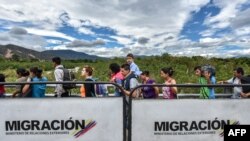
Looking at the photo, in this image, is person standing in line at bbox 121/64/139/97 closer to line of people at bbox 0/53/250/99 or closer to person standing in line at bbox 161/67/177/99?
line of people at bbox 0/53/250/99

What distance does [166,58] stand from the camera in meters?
37.7

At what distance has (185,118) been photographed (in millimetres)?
5473

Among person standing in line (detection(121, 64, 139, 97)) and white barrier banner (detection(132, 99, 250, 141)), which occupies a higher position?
person standing in line (detection(121, 64, 139, 97))

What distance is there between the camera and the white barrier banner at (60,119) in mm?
5254

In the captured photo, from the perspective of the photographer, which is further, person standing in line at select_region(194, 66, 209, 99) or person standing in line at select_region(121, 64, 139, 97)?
person standing in line at select_region(121, 64, 139, 97)

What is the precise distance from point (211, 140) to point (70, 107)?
2.59 m

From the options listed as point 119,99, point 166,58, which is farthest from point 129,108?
point 166,58

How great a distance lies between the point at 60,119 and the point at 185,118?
86.3 inches

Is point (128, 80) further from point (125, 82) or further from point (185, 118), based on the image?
point (185, 118)

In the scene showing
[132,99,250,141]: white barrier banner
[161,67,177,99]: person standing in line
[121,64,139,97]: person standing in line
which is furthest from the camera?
[121,64,139,97]: person standing in line

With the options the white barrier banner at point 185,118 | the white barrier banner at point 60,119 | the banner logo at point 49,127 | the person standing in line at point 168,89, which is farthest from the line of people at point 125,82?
the banner logo at point 49,127

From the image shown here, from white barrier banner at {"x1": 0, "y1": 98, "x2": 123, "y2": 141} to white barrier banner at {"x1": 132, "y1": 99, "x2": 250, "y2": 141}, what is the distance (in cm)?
39

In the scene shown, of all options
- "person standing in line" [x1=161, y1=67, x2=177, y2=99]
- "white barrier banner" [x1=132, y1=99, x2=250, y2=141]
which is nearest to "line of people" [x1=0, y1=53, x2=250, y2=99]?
"person standing in line" [x1=161, y1=67, x2=177, y2=99]

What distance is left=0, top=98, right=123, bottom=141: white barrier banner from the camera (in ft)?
17.2
